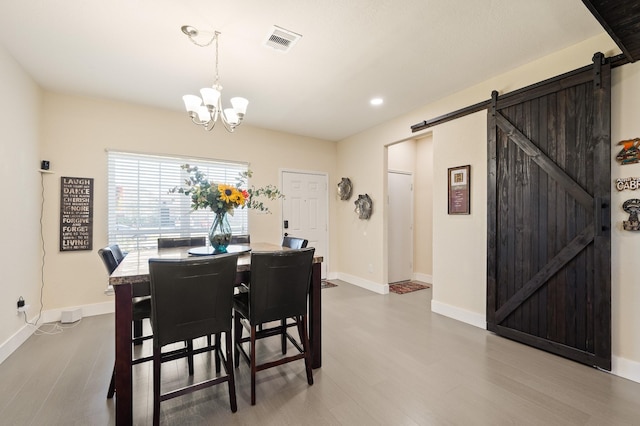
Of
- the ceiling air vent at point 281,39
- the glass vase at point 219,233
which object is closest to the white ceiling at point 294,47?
the ceiling air vent at point 281,39

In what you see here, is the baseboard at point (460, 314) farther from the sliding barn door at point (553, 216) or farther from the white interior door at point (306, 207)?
the white interior door at point (306, 207)

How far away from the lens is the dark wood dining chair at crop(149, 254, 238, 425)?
5.02 feet

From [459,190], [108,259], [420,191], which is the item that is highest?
[420,191]

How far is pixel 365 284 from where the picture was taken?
4.83 m

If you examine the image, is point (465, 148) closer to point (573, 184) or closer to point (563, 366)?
point (573, 184)

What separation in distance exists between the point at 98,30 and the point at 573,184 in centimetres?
415

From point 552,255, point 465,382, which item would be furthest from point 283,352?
point 552,255

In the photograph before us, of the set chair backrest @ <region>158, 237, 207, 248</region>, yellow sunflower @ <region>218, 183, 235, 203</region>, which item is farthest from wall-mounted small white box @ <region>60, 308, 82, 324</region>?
yellow sunflower @ <region>218, 183, 235, 203</region>

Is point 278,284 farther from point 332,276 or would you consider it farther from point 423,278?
point 423,278

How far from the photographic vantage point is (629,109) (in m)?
2.15

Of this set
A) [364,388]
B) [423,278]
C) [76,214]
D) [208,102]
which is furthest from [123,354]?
[423,278]

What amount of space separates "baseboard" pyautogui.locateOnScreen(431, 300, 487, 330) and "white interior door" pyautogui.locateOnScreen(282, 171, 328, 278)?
227 centimetres

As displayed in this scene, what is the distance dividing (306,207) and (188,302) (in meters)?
3.65

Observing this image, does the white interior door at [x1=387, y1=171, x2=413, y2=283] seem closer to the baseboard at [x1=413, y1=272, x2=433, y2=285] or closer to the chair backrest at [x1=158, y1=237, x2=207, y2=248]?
the baseboard at [x1=413, y1=272, x2=433, y2=285]
